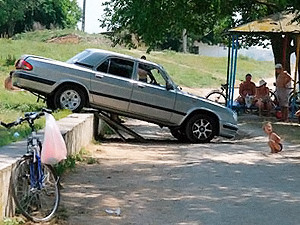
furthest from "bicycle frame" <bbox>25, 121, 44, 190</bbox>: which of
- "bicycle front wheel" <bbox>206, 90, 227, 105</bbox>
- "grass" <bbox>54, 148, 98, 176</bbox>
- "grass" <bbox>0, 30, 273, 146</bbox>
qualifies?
"bicycle front wheel" <bbox>206, 90, 227, 105</bbox>

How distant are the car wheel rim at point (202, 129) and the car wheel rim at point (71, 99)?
275cm

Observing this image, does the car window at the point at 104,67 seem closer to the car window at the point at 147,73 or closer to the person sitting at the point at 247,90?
the car window at the point at 147,73

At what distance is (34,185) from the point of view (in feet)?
23.3

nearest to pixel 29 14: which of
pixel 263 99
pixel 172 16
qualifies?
pixel 172 16

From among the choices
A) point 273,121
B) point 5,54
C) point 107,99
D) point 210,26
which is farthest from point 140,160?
point 5,54

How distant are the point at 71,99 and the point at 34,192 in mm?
8360

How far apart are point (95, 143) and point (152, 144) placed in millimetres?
1739

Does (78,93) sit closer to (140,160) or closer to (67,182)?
(140,160)

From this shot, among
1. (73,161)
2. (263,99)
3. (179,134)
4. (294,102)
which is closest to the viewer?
(73,161)

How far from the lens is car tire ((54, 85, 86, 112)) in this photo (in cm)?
1537

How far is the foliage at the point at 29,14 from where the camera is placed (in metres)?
67.4

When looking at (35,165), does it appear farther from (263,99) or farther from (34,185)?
(263,99)

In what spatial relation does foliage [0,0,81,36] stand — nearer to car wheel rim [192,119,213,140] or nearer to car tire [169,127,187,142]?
car tire [169,127,187,142]

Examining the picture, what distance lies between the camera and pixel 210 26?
88.3ft
